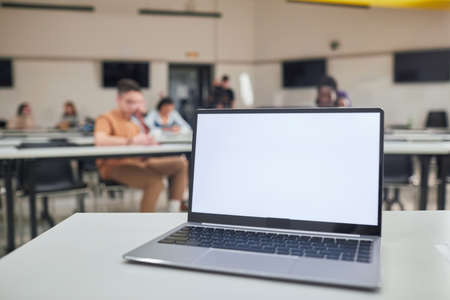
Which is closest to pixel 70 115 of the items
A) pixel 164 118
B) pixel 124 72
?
pixel 124 72

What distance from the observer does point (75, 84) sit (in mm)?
9281

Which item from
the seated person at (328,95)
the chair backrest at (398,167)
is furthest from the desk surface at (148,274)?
the seated person at (328,95)

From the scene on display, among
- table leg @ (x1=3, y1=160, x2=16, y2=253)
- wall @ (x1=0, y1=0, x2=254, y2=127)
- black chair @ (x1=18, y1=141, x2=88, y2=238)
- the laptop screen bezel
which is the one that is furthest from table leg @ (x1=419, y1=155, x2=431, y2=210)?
wall @ (x1=0, y1=0, x2=254, y2=127)

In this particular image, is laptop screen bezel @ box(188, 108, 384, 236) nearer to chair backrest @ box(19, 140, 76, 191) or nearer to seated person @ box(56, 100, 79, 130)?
chair backrest @ box(19, 140, 76, 191)

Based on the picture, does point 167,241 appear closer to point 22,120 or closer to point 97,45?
point 22,120

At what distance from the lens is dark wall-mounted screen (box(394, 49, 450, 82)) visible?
7.80 meters

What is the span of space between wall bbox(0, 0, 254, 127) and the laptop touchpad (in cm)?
909

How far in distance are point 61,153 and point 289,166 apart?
86.0 inches

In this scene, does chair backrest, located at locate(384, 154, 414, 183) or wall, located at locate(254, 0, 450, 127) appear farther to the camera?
wall, located at locate(254, 0, 450, 127)

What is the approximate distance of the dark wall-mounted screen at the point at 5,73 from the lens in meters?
8.91

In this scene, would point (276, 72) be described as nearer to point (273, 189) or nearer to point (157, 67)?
point (157, 67)

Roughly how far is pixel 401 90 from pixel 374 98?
20.1 inches

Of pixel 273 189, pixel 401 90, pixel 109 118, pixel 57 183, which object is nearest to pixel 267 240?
pixel 273 189

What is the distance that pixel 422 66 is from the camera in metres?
7.97
